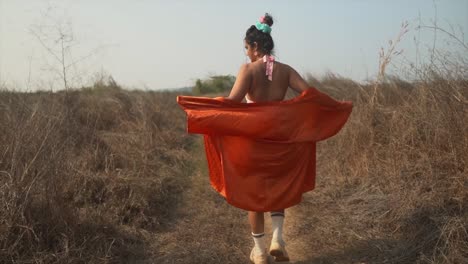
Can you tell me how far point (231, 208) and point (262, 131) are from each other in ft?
6.60

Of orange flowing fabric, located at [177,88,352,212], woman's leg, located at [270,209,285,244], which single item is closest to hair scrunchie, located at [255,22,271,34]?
orange flowing fabric, located at [177,88,352,212]

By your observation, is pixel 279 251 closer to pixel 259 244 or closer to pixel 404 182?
pixel 259 244

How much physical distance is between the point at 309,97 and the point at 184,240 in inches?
68.7

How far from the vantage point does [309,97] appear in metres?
3.05

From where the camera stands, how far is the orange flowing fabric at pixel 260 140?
2.99 m

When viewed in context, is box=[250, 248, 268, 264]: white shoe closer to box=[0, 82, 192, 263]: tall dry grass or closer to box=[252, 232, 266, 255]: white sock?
box=[252, 232, 266, 255]: white sock

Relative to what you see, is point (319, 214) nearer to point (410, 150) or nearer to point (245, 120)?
point (410, 150)

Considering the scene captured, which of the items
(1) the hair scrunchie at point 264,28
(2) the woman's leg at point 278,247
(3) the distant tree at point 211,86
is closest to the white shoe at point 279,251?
(2) the woman's leg at point 278,247

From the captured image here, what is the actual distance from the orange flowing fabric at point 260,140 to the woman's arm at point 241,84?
0.06 m

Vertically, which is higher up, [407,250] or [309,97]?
[309,97]

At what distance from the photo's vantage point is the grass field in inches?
118

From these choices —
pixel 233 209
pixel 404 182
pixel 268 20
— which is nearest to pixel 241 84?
pixel 268 20

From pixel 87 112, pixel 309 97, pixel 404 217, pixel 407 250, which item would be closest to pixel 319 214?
pixel 404 217

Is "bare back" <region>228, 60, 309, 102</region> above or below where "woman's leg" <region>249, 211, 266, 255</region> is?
above
